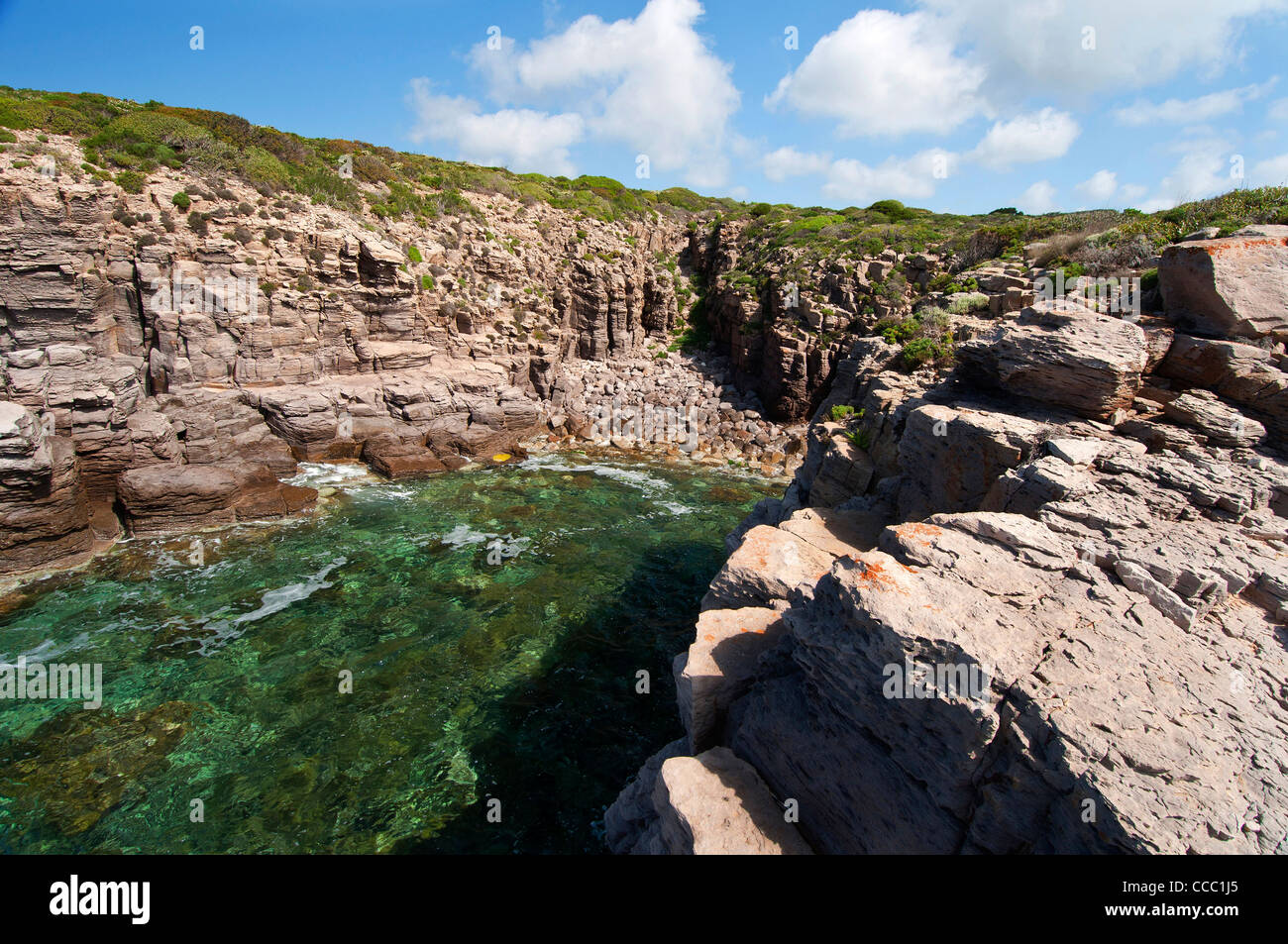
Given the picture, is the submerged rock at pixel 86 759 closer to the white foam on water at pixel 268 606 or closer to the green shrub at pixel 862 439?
the white foam on water at pixel 268 606

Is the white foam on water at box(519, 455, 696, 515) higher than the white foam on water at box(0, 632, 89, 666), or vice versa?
the white foam on water at box(519, 455, 696, 515)

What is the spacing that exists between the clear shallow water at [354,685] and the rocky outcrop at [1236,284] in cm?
1274

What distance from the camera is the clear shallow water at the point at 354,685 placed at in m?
9.20

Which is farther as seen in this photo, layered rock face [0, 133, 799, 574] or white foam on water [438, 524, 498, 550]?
white foam on water [438, 524, 498, 550]

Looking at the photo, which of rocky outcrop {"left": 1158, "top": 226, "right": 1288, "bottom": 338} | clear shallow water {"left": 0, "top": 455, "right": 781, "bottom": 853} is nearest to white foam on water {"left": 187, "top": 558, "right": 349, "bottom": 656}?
clear shallow water {"left": 0, "top": 455, "right": 781, "bottom": 853}

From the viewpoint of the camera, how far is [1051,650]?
5.49 metres

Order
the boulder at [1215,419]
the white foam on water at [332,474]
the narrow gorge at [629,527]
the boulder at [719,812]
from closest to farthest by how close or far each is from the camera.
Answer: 1. the narrow gorge at [629,527]
2. the boulder at [719,812]
3. the boulder at [1215,419]
4. the white foam on water at [332,474]

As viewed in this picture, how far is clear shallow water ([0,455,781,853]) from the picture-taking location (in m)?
9.20

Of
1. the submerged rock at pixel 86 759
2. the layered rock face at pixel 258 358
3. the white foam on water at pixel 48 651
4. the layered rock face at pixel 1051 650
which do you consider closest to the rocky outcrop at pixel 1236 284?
the layered rock face at pixel 1051 650

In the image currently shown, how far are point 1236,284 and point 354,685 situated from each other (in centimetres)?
1951

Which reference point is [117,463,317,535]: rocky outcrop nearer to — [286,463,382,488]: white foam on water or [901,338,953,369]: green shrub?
[286,463,382,488]: white foam on water

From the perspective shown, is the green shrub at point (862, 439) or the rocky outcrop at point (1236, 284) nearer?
the rocky outcrop at point (1236, 284)

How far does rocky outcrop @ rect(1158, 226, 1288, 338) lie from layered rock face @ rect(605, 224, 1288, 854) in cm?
7
